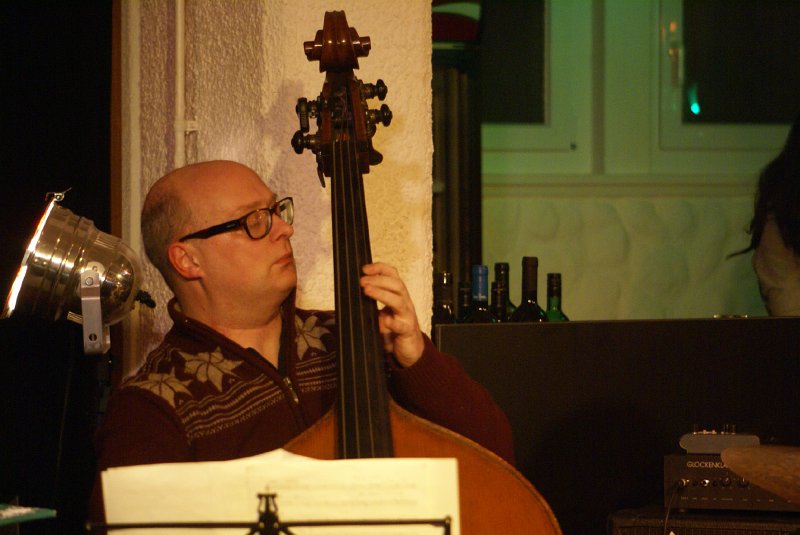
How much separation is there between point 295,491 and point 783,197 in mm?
2254

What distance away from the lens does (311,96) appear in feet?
6.97

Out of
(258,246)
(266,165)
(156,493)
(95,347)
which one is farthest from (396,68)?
(156,493)

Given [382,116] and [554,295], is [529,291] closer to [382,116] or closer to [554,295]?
[554,295]

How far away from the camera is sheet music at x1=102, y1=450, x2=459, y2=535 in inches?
38.4

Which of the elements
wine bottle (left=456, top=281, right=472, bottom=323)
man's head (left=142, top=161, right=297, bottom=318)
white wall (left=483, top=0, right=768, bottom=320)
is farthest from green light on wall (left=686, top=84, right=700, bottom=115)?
man's head (left=142, top=161, right=297, bottom=318)

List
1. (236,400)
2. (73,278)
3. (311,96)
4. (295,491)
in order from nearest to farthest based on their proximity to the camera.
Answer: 1. (295,491)
2. (73,278)
3. (236,400)
4. (311,96)

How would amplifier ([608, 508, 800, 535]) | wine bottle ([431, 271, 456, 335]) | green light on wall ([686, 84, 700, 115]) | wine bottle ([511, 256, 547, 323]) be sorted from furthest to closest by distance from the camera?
green light on wall ([686, 84, 700, 115]) < wine bottle ([511, 256, 547, 323]) < wine bottle ([431, 271, 456, 335]) < amplifier ([608, 508, 800, 535])

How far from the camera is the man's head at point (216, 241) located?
5.84 feet

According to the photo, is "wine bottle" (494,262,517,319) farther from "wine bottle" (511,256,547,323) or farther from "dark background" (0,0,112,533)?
"dark background" (0,0,112,533)

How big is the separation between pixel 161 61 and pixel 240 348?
3.52ft

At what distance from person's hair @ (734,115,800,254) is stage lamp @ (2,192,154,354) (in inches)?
76.4

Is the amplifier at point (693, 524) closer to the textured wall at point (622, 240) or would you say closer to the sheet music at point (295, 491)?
the sheet music at point (295, 491)

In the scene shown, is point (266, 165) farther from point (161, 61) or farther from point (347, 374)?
point (347, 374)

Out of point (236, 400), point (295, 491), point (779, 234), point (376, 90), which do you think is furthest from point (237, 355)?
point (779, 234)
